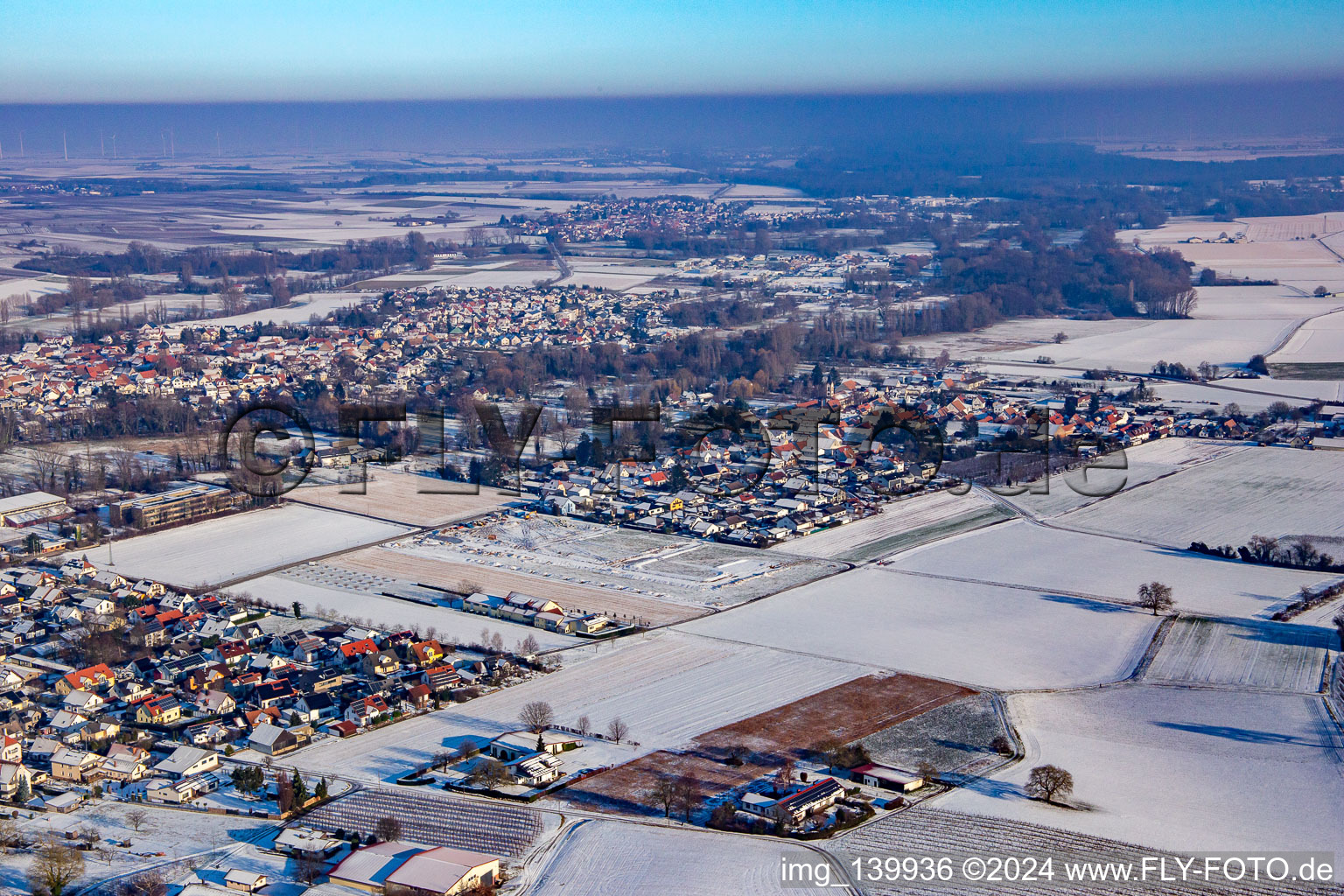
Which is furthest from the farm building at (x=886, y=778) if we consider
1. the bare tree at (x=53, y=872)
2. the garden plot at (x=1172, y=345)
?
the garden plot at (x=1172, y=345)

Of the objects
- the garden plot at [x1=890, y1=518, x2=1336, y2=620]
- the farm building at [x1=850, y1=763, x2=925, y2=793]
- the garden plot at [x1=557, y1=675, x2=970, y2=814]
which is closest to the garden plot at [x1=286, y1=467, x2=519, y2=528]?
the garden plot at [x1=890, y1=518, x2=1336, y2=620]

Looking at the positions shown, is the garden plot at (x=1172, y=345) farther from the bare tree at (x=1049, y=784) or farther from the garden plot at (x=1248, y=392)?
the bare tree at (x=1049, y=784)

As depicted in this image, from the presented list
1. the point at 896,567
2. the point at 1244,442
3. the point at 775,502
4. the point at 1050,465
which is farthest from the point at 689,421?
the point at 1244,442

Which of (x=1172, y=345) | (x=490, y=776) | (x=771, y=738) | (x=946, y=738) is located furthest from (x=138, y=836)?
(x=1172, y=345)

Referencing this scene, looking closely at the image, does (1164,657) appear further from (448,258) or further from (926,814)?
(448,258)

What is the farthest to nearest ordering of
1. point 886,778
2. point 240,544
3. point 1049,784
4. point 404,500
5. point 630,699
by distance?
point 404,500
point 240,544
point 630,699
point 886,778
point 1049,784

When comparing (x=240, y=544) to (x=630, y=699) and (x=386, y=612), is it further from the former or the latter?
(x=630, y=699)
